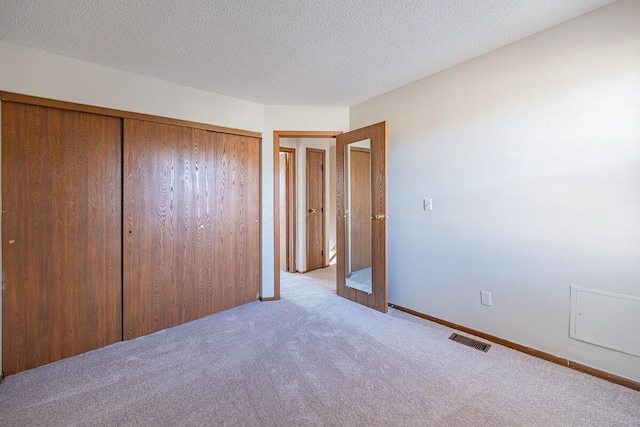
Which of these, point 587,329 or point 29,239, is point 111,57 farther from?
point 587,329

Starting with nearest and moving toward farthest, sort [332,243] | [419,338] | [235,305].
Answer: [419,338] < [235,305] < [332,243]

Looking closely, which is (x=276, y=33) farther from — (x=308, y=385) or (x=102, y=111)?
(x=308, y=385)

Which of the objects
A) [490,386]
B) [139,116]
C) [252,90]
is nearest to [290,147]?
[252,90]

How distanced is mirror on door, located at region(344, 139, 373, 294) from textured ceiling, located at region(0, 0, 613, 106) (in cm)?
91

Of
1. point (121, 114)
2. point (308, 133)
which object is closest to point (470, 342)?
point (308, 133)

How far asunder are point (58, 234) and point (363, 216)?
2705 mm

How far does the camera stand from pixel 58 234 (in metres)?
2.13

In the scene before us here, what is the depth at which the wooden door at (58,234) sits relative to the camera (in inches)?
77.5

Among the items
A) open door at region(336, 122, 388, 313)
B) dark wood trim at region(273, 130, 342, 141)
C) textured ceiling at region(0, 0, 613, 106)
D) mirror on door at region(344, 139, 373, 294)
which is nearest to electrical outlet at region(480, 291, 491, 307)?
open door at region(336, 122, 388, 313)

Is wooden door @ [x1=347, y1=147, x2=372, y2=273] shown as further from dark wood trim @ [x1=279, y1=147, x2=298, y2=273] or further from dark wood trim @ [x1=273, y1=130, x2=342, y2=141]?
dark wood trim @ [x1=279, y1=147, x2=298, y2=273]

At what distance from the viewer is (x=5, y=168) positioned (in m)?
1.94

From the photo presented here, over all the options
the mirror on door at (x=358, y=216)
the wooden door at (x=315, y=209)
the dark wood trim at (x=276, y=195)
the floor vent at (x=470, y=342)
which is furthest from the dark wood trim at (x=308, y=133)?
the floor vent at (x=470, y=342)

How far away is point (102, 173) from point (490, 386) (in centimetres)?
317

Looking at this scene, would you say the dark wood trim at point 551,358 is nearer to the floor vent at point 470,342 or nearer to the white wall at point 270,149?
the floor vent at point 470,342
